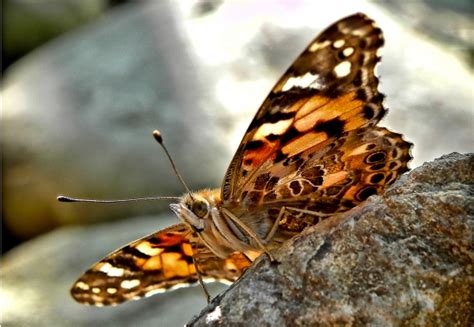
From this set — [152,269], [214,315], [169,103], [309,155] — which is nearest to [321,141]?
[309,155]

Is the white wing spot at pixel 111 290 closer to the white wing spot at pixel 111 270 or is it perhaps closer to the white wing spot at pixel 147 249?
the white wing spot at pixel 111 270

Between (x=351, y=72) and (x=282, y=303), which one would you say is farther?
(x=351, y=72)

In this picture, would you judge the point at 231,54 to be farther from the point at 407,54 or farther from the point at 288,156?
the point at 288,156

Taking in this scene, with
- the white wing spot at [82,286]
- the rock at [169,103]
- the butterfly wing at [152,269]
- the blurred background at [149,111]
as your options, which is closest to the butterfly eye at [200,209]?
the butterfly wing at [152,269]

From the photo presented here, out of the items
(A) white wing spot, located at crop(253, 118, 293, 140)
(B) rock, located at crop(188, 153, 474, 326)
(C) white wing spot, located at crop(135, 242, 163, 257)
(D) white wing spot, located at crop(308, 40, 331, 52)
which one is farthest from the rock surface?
(C) white wing spot, located at crop(135, 242, 163, 257)

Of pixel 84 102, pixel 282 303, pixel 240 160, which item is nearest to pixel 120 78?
pixel 84 102

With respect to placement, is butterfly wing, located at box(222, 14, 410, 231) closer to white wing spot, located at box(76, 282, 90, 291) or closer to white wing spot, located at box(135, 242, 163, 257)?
white wing spot, located at box(135, 242, 163, 257)
